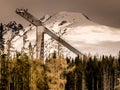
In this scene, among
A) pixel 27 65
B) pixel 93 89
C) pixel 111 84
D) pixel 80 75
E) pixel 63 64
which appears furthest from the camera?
pixel 111 84

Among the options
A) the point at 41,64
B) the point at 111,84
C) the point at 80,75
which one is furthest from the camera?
the point at 111,84

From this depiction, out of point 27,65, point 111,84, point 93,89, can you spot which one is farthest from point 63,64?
point 111,84

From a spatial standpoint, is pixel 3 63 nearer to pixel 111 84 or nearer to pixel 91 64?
pixel 91 64

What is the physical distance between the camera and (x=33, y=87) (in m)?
113

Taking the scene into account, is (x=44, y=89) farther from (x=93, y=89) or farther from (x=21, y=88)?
(x=93, y=89)

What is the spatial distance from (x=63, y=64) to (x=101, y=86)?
74361 millimetres

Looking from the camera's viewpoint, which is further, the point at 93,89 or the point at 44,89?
the point at 93,89

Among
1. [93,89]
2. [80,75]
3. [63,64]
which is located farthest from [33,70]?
[93,89]

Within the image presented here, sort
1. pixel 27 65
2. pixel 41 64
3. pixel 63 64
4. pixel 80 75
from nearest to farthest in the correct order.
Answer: pixel 63 64
pixel 27 65
pixel 41 64
pixel 80 75

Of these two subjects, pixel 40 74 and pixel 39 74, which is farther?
pixel 40 74

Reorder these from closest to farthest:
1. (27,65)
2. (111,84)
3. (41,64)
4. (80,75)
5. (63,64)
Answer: (63,64) → (27,65) → (41,64) → (80,75) → (111,84)

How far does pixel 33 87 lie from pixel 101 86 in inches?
2457

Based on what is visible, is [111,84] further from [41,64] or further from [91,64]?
[41,64]

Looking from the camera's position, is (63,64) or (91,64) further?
(91,64)
